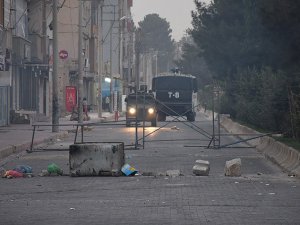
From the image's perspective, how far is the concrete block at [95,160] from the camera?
2059cm

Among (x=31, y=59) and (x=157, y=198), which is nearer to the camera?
(x=157, y=198)

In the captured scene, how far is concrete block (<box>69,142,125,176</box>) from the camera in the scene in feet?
67.6

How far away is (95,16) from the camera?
11125 centimetres

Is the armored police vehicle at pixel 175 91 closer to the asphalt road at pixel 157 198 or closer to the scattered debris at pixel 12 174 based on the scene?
the asphalt road at pixel 157 198

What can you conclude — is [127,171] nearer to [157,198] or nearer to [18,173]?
[18,173]

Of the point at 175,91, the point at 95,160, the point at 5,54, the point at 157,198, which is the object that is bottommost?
the point at 157,198

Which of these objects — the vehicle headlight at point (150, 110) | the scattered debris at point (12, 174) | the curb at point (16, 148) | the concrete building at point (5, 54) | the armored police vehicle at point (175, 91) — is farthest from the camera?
the armored police vehicle at point (175, 91)

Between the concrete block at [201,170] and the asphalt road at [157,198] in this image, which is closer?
the asphalt road at [157,198]

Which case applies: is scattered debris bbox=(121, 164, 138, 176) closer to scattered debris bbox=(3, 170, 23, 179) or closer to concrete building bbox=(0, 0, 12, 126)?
scattered debris bbox=(3, 170, 23, 179)

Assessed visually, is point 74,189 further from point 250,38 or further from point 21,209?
point 250,38

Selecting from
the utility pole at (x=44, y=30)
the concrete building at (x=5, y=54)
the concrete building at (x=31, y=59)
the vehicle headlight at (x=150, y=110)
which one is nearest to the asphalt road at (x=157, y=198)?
the concrete building at (x=31, y=59)

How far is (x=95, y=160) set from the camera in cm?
2078

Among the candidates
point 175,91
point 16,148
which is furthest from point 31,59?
point 16,148

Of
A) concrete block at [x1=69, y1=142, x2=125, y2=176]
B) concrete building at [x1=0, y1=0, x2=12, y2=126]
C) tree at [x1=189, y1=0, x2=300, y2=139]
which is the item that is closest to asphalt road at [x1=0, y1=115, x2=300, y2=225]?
concrete block at [x1=69, y1=142, x2=125, y2=176]
